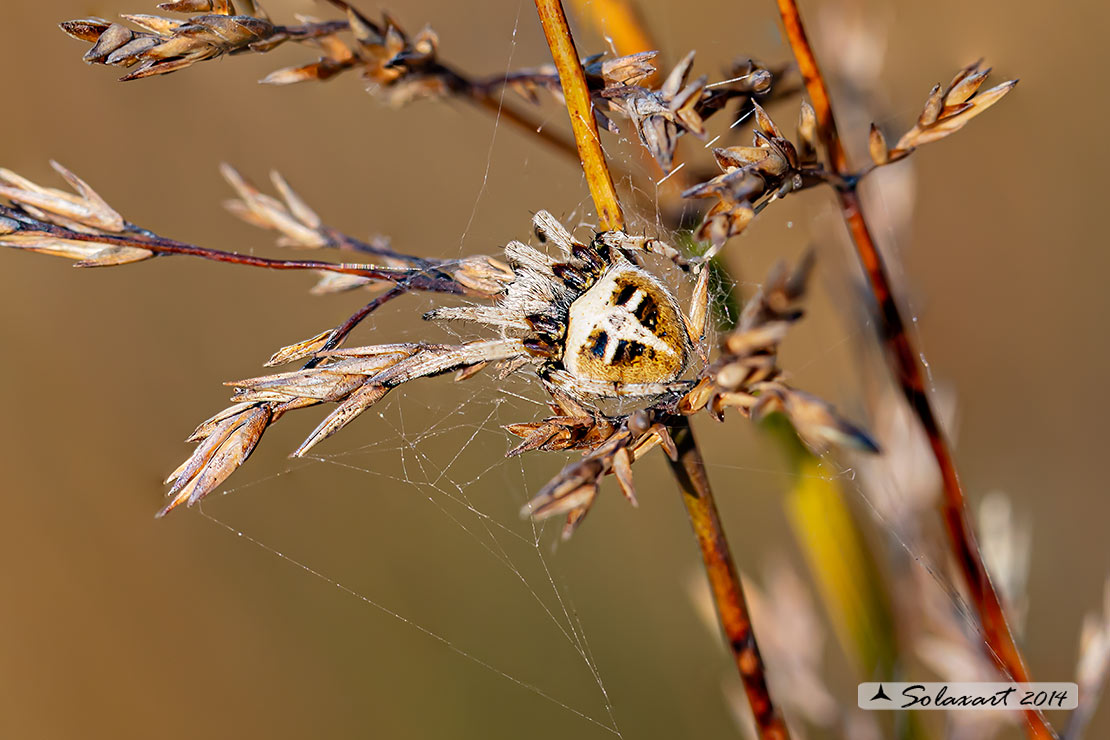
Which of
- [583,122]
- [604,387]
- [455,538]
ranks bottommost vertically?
[455,538]

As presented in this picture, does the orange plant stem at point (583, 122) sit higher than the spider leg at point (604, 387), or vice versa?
the orange plant stem at point (583, 122)

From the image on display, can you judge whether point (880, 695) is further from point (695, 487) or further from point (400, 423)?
point (400, 423)

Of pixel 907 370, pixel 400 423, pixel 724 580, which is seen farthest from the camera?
pixel 400 423

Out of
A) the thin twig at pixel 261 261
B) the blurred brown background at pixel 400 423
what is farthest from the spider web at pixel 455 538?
the thin twig at pixel 261 261

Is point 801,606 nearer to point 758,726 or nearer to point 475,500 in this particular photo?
point 758,726

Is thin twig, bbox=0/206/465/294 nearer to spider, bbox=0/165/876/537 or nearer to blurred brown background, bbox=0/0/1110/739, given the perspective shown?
spider, bbox=0/165/876/537

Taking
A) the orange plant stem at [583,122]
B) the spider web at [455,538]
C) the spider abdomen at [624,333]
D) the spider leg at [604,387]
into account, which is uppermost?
the orange plant stem at [583,122]

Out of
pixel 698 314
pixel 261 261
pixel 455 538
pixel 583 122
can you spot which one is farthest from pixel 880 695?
pixel 455 538

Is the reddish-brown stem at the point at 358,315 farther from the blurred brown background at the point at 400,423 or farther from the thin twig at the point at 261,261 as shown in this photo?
A: the blurred brown background at the point at 400,423
